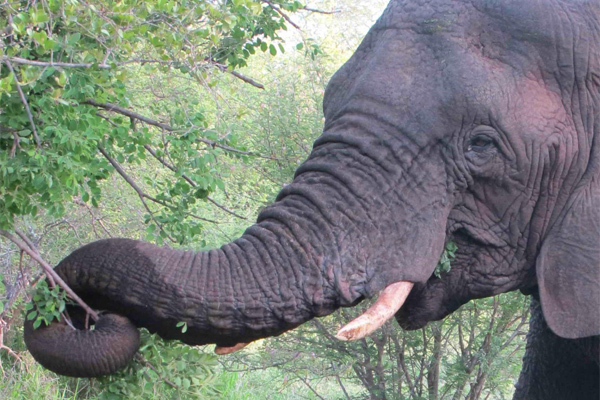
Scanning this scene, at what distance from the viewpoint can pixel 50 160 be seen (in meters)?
3.40

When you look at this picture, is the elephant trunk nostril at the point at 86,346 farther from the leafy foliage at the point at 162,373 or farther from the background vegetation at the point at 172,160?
the leafy foliage at the point at 162,373

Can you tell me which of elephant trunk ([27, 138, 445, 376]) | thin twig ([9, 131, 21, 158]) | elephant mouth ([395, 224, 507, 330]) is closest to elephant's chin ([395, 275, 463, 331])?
elephant mouth ([395, 224, 507, 330])

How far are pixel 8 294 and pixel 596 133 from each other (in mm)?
3433

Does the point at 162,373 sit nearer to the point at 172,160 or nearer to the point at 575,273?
the point at 575,273

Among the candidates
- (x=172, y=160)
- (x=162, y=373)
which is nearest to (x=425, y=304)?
(x=162, y=373)

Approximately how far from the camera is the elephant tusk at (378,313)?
120 inches

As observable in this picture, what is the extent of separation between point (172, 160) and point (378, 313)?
7.25 feet

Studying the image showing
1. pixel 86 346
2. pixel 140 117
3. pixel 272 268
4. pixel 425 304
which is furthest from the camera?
pixel 140 117

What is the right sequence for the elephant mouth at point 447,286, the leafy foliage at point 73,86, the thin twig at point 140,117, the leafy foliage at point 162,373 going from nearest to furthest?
1. the leafy foliage at point 73,86
2. the leafy foliage at point 162,373
3. the elephant mouth at point 447,286
4. the thin twig at point 140,117

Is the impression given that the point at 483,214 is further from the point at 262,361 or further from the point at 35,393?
the point at 262,361

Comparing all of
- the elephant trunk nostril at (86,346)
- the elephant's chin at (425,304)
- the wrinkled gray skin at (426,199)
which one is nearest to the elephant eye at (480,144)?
the wrinkled gray skin at (426,199)

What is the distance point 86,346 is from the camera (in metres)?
3.00

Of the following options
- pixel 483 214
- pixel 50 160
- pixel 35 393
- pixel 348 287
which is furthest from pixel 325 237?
pixel 35 393

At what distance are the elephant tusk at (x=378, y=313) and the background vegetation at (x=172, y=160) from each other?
0.67 meters
